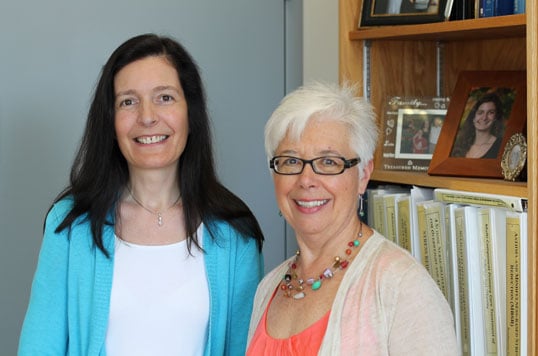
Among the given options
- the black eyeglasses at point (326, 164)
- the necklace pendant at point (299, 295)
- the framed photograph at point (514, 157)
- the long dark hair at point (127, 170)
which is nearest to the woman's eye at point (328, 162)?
the black eyeglasses at point (326, 164)

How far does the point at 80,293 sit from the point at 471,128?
1.02m

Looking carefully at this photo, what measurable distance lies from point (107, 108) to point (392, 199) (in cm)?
74

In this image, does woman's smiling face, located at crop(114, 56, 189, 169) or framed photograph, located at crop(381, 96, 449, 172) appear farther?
framed photograph, located at crop(381, 96, 449, 172)

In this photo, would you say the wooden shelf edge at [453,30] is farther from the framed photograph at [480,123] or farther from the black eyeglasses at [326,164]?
the black eyeglasses at [326,164]

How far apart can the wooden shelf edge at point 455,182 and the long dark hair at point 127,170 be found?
37 cm

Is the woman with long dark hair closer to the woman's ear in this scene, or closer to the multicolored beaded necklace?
the multicolored beaded necklace

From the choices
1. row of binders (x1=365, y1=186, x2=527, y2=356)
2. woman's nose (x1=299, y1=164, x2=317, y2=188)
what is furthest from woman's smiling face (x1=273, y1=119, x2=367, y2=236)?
row of binders (x1=365, y1=186, x2=527, y2=356)

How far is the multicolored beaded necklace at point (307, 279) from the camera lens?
67.2 inches

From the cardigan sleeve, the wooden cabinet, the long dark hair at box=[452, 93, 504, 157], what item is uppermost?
the wooden cabinet

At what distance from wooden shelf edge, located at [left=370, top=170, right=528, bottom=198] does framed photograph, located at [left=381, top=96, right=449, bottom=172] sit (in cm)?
8

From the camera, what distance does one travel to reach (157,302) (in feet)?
6.57

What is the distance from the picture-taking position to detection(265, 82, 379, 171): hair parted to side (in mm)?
1684

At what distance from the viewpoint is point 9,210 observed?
8.97 feet

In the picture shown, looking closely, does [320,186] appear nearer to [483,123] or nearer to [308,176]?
[308,176]
